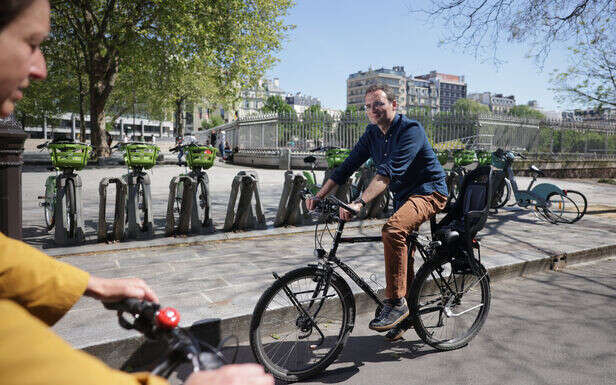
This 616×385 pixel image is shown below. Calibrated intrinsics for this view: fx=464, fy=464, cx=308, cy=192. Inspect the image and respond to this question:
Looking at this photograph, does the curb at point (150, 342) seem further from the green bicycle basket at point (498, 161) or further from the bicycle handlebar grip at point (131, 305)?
the green bicycle basket at point (498, 161)

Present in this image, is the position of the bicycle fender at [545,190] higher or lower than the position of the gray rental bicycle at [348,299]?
higher

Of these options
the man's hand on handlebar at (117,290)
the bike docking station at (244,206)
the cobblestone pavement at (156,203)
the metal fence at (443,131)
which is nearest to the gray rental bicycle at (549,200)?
the cobblestone pavement at (156,203)

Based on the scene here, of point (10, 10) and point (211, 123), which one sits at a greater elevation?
point (211, 123)

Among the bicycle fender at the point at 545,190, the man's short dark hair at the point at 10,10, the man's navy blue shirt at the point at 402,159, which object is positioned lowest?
the bicycle fender at the point at 545,190

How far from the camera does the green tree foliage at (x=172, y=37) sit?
18.6 m

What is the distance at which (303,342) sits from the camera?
3.47m

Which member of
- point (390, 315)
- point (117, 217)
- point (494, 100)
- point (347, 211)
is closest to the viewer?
point (347, 211)

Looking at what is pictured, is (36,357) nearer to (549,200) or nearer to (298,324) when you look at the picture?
(298,324)

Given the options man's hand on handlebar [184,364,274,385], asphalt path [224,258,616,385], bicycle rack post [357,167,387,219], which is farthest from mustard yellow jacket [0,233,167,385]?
bicycle rack post [357,167,387,219]

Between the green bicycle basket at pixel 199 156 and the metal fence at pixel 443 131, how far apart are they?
13971 millimetres

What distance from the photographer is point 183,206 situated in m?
6.50

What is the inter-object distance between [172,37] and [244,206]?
46.8ft

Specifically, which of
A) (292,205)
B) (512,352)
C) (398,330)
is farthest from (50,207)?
(512,352)

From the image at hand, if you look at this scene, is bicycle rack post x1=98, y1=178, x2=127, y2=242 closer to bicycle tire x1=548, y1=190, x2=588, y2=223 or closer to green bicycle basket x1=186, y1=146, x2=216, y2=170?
green bicycle basket x1=186, y1=146, x2=216, y2=170
